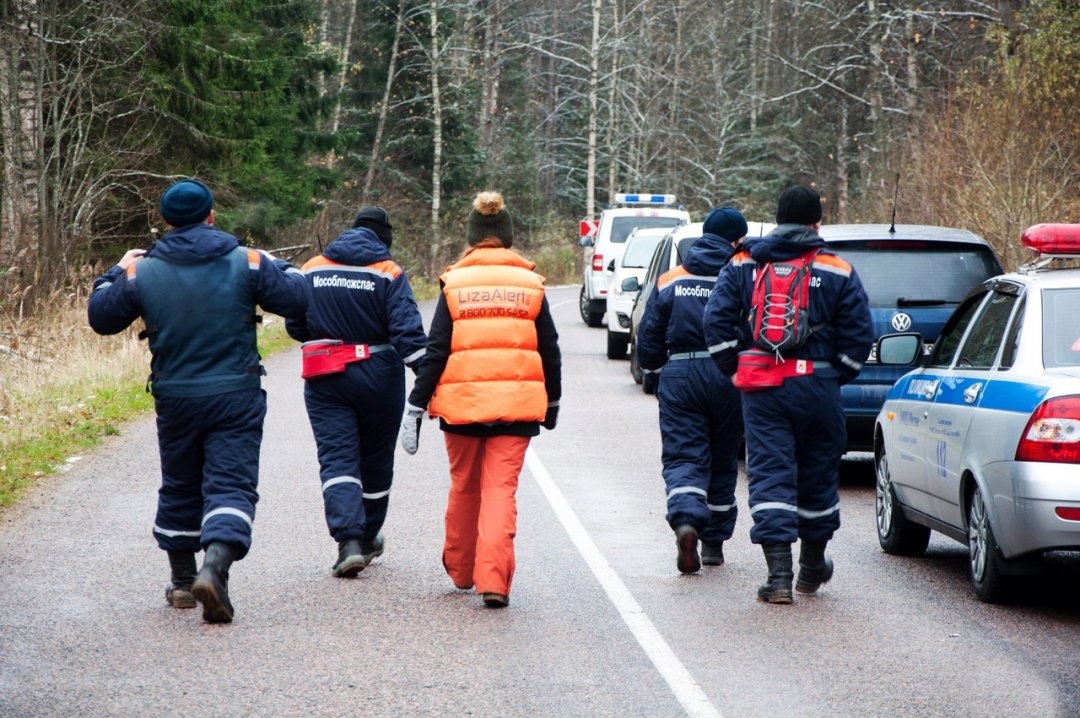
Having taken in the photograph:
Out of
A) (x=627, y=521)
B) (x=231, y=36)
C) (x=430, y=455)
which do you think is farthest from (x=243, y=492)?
(x=231, y=36)

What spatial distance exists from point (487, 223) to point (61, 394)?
954 centimetres

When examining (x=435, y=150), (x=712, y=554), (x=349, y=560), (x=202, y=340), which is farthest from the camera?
(x=435, y=150)

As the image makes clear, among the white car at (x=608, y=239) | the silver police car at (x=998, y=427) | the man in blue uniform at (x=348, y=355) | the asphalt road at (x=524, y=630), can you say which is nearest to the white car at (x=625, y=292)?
the white car at (x=608, y=239)

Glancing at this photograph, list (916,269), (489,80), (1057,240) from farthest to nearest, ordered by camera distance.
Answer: (489,80) < (916,269) < (1057,240)

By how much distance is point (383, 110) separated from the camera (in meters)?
45.7

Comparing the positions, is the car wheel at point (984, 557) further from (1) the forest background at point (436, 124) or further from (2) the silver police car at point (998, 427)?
(1) the forest background at point (436, 124)

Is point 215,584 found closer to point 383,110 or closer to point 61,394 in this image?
point 61,394

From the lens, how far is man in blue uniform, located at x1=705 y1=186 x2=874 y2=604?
7.51 metres

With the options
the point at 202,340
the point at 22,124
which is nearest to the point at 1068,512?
the point at 202,340

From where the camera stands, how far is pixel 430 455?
13.4m

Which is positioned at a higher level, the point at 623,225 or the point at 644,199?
the point at 644,199

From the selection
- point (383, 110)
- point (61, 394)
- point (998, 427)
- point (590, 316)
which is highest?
point (383, 110)

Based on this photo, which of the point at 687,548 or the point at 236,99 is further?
the point at 236,99

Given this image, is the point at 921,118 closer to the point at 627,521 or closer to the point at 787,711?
the point at 627,521
